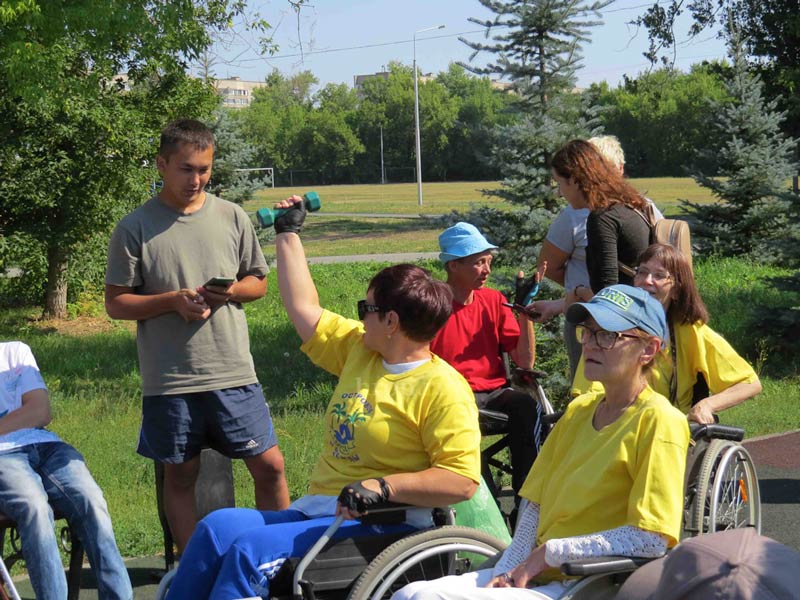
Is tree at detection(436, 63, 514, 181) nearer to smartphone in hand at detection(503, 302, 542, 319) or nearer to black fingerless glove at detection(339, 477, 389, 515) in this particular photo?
smartphone in hand at detection(503, 302, 542, 319)

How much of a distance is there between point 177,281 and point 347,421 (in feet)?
4.04

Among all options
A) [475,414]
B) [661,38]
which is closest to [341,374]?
[475,414]

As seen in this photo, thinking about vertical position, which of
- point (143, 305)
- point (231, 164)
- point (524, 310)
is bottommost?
point (524, 310)

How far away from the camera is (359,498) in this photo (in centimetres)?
327

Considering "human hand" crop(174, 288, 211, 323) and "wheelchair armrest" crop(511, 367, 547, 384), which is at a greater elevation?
"human hand" crop(174, 288, 211, 323)

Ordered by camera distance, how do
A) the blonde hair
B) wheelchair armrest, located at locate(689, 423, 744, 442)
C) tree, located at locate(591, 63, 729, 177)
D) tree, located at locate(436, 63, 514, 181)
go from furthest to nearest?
tree, located at locate(591, 63, 729, 177) < tree, located at locate(436, 63, 514, 181) < the blonde hair < wheelchair armrest, located at locate(689, 423, 744, 442)

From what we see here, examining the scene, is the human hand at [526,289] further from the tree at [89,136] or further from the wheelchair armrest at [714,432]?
the tree at [89,136]

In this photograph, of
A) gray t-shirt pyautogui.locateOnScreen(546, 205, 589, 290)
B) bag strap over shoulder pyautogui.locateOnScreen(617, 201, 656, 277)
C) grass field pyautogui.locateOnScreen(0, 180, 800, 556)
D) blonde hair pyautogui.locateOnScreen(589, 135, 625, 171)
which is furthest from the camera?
grass field pyautogui.locateOnScreen(0, 180, 800, 556)

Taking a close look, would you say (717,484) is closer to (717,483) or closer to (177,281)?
(717,483)

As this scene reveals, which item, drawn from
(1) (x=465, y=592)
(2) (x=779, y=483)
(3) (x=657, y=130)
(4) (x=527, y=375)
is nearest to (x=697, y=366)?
(4) (x=527, y=375)

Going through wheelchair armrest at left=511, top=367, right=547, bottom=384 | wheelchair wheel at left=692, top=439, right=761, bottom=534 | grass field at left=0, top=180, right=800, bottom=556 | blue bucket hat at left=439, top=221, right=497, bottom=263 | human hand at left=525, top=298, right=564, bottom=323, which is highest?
blue bucket hat at left=439, top=221, right=497, bottom=263

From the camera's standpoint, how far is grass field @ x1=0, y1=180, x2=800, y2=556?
658 cm

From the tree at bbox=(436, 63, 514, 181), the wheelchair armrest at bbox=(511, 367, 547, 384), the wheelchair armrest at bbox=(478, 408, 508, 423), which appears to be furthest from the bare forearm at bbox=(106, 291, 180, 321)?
the tree at bbox=(436, 63, 514, 181)

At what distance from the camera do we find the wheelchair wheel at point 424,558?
3.28m
